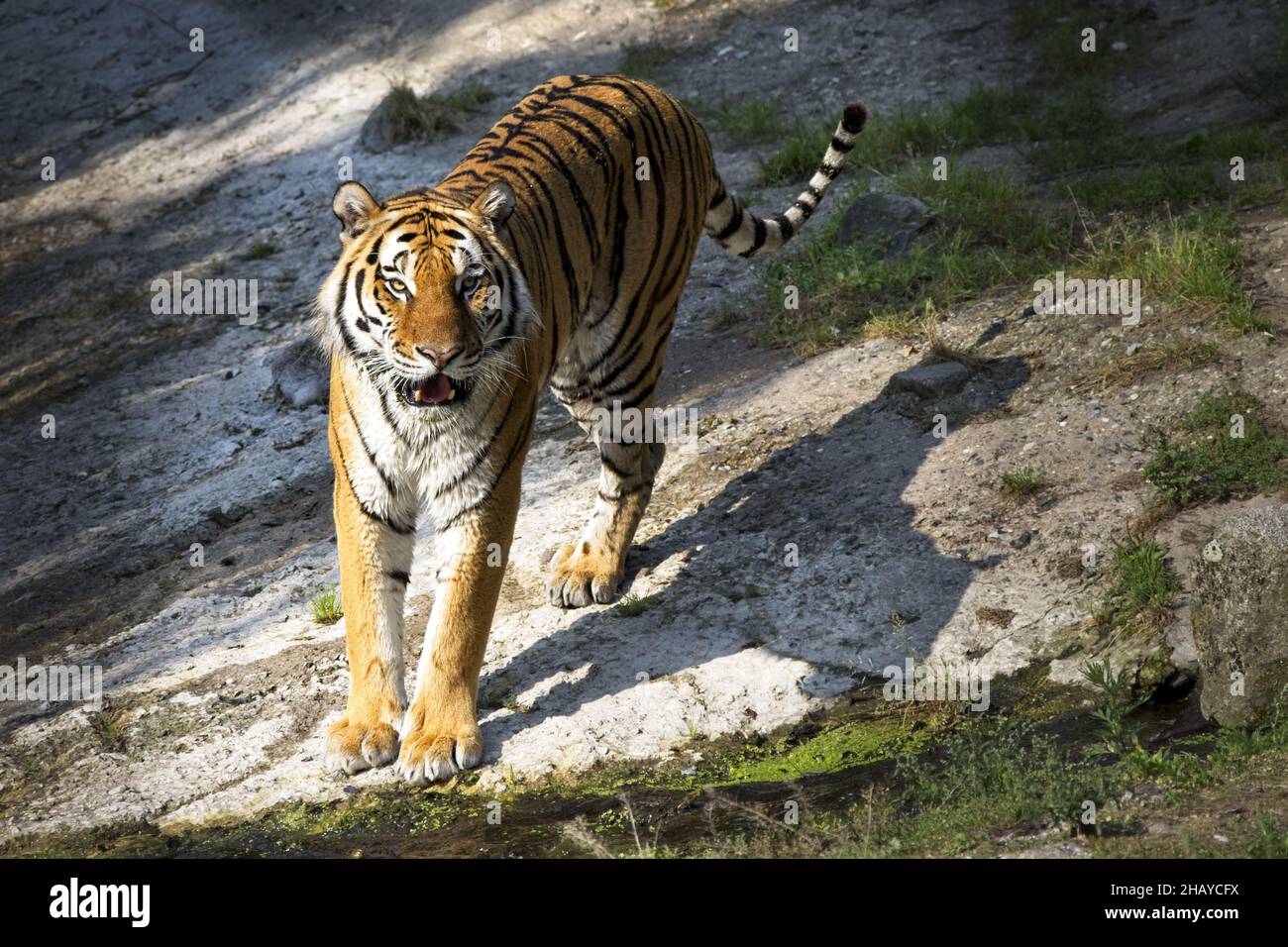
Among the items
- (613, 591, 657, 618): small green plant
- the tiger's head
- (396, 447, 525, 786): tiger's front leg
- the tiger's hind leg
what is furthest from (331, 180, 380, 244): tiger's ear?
(613, 591, 657, 618): small green plant

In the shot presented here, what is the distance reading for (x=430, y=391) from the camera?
449cm

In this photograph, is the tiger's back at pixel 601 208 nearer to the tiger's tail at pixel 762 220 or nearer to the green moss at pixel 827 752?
the tiger's tail at pixel 762 220

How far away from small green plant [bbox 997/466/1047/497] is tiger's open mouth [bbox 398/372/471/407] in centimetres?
244

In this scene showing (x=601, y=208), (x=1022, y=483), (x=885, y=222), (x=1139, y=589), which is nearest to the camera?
(x=1139, y=589)

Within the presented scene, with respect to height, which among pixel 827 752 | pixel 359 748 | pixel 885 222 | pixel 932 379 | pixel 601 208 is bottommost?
pixel 827 752

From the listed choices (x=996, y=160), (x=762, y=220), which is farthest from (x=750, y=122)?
(x=762, y=220)

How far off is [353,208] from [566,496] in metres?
2.24

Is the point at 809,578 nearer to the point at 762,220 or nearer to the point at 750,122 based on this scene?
the point at 762,220

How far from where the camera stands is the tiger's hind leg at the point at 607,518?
573cm

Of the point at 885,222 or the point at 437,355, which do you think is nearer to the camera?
the point at 437,355

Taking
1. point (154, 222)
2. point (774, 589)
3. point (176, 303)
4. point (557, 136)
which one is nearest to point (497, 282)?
point (557, 136)

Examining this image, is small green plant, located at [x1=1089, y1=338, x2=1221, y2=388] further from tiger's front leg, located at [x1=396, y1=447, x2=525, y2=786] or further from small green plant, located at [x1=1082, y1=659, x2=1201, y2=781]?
tiger's front leg, located at [x1=396, y1=447, x2=525, y2=786]

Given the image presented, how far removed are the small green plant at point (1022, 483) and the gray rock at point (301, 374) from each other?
3.69m
